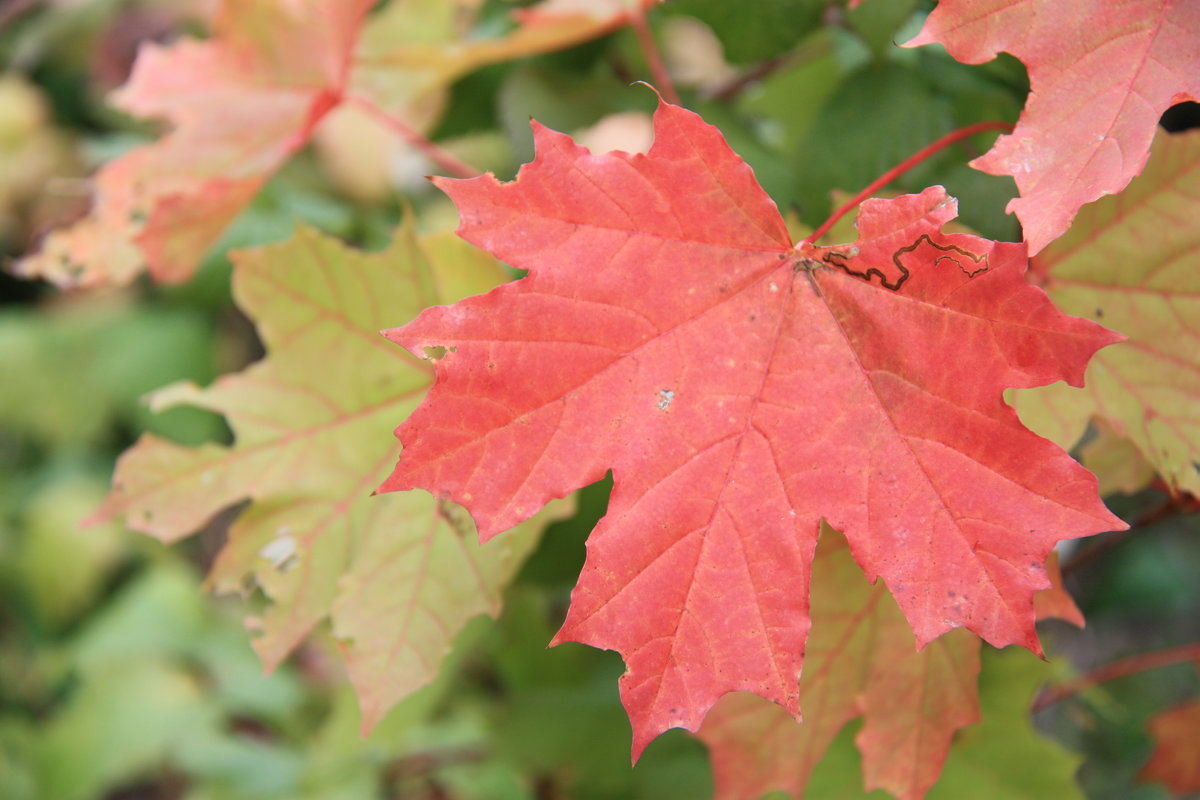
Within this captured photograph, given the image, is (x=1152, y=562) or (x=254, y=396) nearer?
(x=254, y=396)

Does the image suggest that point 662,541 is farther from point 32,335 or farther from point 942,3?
point 32,335

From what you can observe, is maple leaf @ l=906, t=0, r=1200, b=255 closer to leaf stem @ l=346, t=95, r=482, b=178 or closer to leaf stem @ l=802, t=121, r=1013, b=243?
leaf stem @ l=802, t=121, r=1013, b=243

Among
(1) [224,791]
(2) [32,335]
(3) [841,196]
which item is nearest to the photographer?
(3) [841,196]

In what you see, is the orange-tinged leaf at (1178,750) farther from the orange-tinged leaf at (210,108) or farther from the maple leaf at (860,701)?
the orange-tinged leaf at (210,108)

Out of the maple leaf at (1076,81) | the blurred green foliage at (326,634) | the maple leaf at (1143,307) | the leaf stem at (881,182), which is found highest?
the maple leaf at (1076,81)

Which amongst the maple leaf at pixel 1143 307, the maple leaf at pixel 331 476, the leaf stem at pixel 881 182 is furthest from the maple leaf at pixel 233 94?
the maple leaf at pixel 1143 307

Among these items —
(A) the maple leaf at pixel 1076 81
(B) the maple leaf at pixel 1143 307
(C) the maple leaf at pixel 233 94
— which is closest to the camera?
(A) the maple leaf at pixel 1076 81

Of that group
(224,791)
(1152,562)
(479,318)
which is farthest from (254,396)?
(1152,562)
